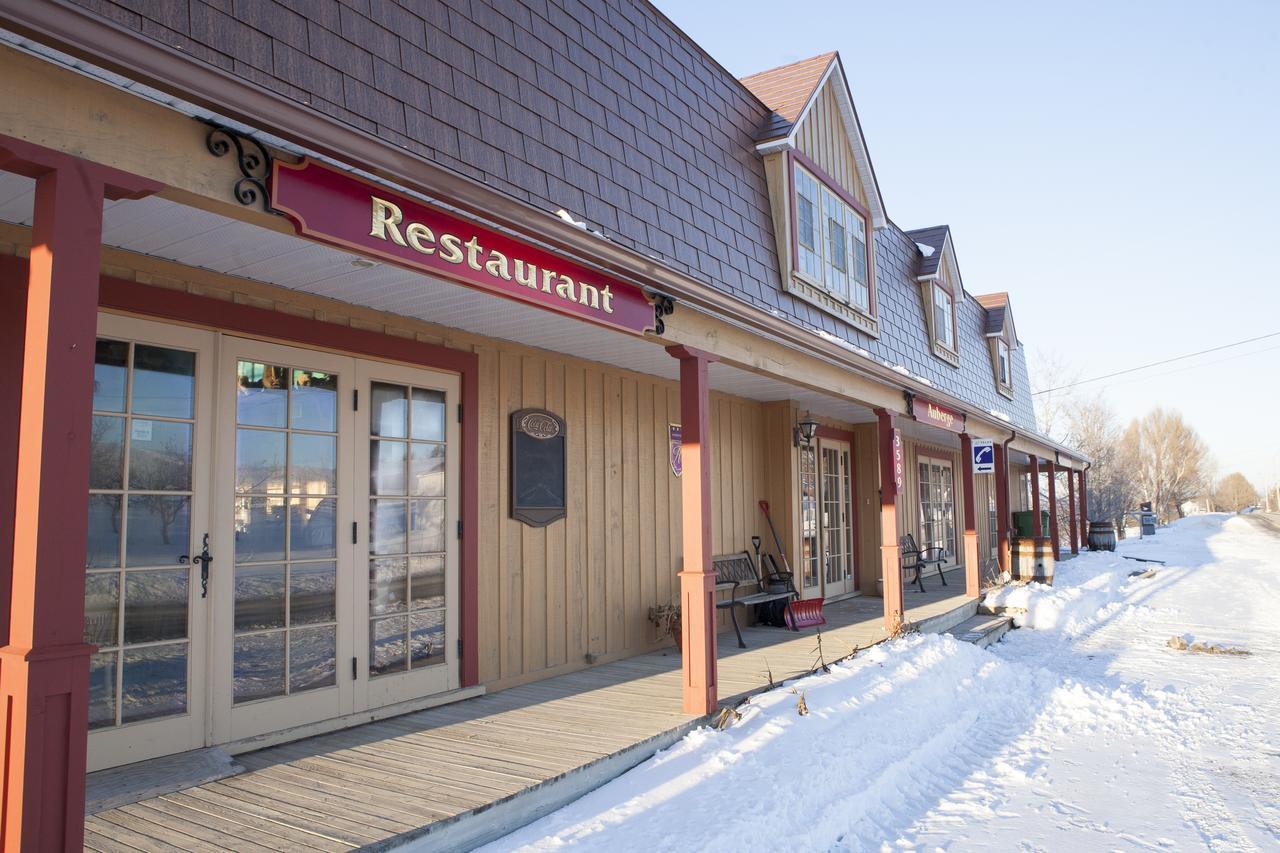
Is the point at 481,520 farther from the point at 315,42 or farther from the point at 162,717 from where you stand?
the point at 315,42

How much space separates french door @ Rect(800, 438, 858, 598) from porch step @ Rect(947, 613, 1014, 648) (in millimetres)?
1750

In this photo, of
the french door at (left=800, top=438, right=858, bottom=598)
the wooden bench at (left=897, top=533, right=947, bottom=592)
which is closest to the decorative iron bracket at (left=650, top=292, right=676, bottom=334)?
the french door at (left=800, top=438, right=858, bottom=598)

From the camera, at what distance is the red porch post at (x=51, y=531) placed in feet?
7.55

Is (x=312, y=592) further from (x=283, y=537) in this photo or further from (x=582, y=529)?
(x=582, y=529)

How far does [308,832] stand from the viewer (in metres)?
3.29

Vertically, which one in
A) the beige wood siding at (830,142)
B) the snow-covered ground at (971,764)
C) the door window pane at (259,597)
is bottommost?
the snow-covered ground at (971,764)

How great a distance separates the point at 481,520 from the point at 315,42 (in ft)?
11.2

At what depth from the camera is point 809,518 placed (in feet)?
34.6

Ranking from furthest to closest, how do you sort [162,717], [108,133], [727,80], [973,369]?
[973,369]
[727,80]
[162,717]
[108,133]

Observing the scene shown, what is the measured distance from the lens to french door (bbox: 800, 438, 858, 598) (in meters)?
10.4

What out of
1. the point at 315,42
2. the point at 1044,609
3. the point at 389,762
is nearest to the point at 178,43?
the point at 315,42

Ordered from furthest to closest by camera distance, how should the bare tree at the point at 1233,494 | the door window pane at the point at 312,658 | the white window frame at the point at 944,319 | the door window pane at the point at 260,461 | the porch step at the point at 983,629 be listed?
the bare tree at the point at 1233,494, the white window frame at the point at 944,319, the porch step at the point at 983,629, the door window pane at the point at 312,658, the door window pane at the point at 260,461

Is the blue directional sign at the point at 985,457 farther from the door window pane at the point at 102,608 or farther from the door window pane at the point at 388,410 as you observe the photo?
the door window pane at the point at 102,608

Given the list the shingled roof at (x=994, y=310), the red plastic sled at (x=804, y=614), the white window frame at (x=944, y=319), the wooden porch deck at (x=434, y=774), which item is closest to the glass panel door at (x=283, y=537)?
the wooden porch deck at (x=434, y=774)
